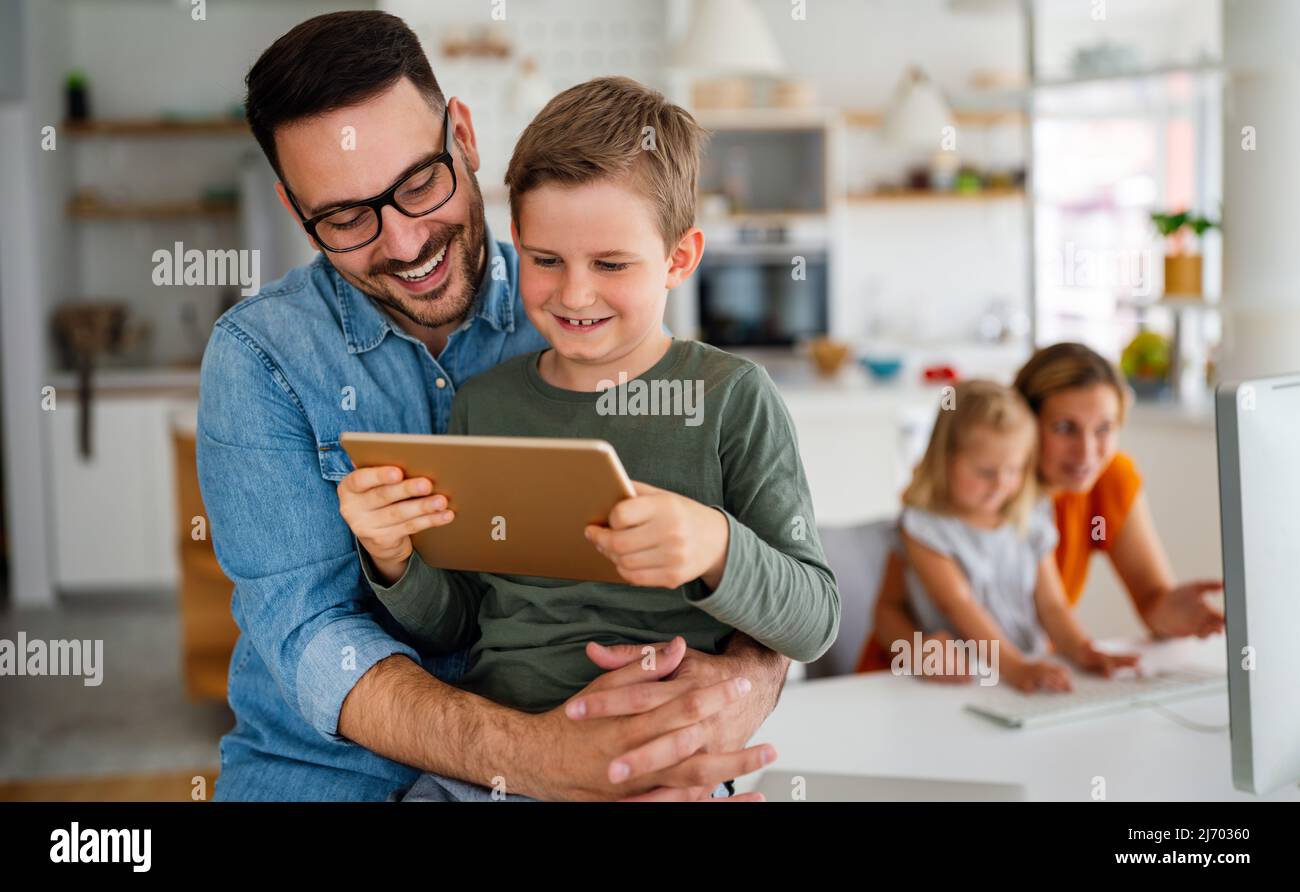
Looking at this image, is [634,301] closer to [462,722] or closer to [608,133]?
[608,133]

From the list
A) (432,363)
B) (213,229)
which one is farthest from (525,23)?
(432,363)

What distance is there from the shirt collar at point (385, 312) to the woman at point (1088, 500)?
986 millimetres

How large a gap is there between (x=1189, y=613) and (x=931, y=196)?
5029 millimetres

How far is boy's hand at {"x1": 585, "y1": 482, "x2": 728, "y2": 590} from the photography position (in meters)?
0.87

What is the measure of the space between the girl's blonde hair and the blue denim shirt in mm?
941

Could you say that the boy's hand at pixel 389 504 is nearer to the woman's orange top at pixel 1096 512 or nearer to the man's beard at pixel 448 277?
the man's beard at pixel 448 277

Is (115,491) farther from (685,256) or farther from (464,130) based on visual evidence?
(685,256)

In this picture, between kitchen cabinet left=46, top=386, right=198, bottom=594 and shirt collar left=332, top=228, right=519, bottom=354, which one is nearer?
shirt collar left=332, top=228, right=519, bottom=354

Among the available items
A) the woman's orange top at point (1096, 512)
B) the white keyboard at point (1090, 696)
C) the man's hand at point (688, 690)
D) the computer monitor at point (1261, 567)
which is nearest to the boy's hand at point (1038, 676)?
the white keyboard at point (1090, 696)

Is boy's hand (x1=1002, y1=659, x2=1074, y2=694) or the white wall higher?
the white wall

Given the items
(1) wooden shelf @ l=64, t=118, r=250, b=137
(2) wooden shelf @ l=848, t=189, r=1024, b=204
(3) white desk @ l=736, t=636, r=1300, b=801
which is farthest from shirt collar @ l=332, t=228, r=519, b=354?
(2) wooden shelf @ l=848, t=189, r=1024, b=204

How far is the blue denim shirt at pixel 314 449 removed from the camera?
1147mm

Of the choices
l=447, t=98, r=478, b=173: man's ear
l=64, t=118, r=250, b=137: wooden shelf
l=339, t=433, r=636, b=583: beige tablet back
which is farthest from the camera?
l=64, t=118, r=250, b=137: wooden shelf

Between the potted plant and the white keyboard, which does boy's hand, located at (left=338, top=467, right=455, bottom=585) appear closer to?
the white keyboard
